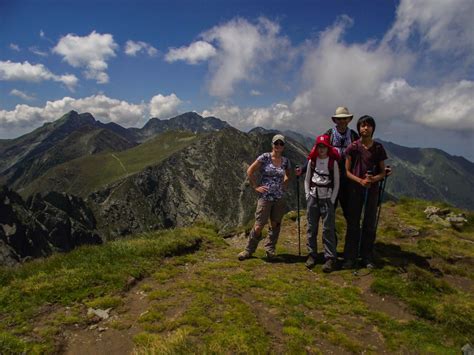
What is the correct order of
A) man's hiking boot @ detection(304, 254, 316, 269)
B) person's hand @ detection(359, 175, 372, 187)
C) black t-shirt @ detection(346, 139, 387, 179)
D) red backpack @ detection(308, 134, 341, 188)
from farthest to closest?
man's hiking boot @ detection(304, 254, 316, 269), red backpack @ detection(308, 134, 341, 188), black t-shirt @ detection(346, 139, 387, 179), person's hand @ detection(359, 175, 372, 187)

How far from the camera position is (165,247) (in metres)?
14.7

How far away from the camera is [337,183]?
42.5ft

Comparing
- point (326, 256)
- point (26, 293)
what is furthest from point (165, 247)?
point (326, 256)

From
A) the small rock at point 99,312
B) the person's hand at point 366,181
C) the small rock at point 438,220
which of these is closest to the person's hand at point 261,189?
the person's hand at point 366,181

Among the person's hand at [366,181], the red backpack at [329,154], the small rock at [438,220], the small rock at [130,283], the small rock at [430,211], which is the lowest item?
the small rock at [130,283]

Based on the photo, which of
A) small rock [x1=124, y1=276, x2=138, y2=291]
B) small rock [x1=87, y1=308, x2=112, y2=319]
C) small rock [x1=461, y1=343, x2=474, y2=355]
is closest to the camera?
small rock [x1=461, y1=343, x2=474, y2=355]

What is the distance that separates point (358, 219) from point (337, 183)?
166cm

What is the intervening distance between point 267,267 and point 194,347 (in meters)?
6.91

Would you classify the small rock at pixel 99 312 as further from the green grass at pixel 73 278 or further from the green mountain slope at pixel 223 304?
the green grass at pixel 73 278

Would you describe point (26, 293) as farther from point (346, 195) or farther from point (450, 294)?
point (450, 294)

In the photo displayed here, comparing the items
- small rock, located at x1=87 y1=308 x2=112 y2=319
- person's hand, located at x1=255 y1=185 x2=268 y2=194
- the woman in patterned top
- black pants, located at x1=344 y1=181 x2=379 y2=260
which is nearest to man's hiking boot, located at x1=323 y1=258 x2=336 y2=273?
black pants, located at x1=344 y1=181 x2=379 y2=260

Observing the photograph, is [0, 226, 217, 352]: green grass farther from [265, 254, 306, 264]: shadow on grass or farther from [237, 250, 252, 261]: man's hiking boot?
[265, 254, 306, 264]: shadow on grass

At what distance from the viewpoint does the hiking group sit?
12.8 m

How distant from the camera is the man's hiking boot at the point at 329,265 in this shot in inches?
523
